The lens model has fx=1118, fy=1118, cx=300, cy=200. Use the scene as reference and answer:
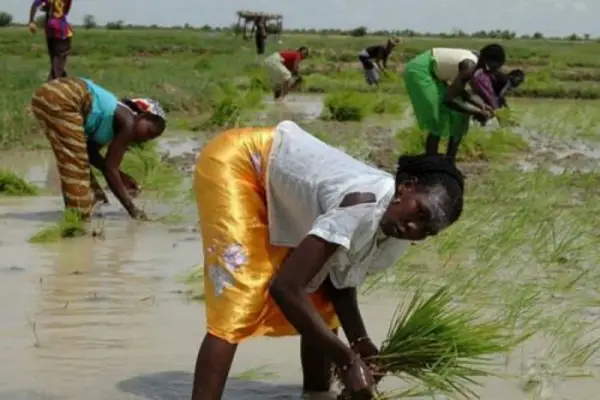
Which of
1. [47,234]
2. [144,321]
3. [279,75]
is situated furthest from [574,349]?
[279,75]

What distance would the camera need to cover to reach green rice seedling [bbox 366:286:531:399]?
283cm

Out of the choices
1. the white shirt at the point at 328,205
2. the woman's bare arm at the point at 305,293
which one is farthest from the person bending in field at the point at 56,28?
the woman's bare arm at the point at 305,293

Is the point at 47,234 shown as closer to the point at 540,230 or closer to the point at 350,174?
the point at 540,230

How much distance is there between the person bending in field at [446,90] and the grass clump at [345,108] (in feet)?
16.3

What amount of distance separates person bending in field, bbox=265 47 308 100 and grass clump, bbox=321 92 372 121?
2.55 meters

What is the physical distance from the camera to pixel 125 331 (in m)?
3.76

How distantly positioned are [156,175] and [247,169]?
3878 millimetres

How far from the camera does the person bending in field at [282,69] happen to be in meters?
15.3

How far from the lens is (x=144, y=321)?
388cm

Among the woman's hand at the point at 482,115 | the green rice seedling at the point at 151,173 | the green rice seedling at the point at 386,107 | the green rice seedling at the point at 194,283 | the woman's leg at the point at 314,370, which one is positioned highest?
the woman's hand at the point at 482,115

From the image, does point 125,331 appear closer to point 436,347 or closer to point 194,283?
point 194,283

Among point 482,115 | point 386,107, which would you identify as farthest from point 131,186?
point 386,107

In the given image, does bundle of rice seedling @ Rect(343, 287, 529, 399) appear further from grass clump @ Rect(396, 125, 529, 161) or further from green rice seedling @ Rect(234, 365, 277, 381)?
grass clump @ Rect(396, 125, 529, 161)

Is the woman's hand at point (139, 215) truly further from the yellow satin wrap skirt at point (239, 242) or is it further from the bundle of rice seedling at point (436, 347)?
the bundle of rice seedling at point (436, 347)
